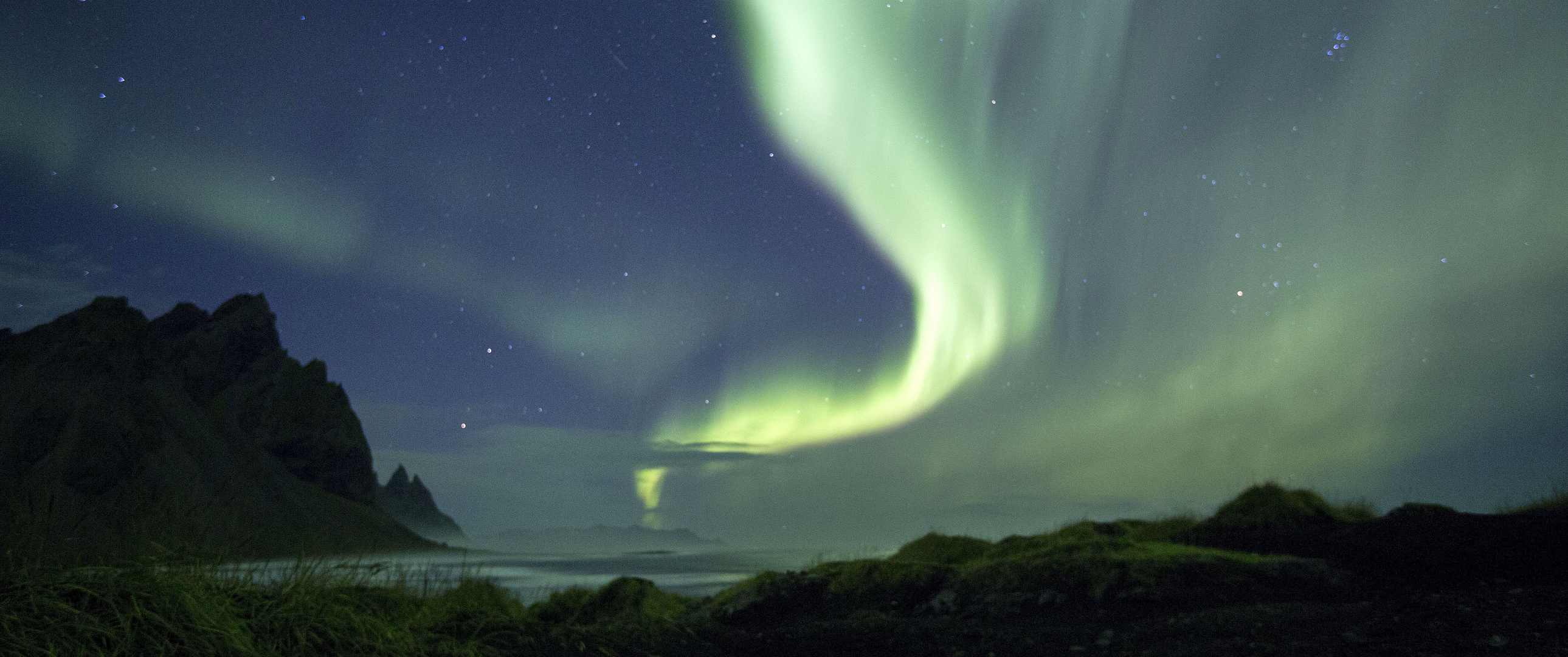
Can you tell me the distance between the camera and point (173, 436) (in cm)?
12325

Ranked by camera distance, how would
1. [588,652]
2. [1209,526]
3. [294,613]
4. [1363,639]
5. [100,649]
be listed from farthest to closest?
[1209,526] < [1363,639] < [588,652] < [294,613] < [100,649]

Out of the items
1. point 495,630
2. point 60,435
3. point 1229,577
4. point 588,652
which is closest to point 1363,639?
point 1229,577

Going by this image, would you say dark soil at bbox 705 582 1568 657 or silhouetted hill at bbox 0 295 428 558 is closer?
silhouetted hill at bbox 0 295 428 558

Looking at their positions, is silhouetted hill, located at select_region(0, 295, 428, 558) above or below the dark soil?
above

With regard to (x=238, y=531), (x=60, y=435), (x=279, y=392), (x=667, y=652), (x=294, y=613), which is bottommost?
(x=667, y=652)

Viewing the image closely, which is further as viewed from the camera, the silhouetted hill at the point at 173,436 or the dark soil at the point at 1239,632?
the dark soil at the point at 1239,632

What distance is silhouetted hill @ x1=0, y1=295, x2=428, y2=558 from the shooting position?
5.55m

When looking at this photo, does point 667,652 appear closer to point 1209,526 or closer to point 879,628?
point 879,628

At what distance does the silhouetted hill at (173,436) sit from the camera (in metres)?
5.55

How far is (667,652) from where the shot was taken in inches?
299

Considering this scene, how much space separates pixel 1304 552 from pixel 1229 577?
4.64m

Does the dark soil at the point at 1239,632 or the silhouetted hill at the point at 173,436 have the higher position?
the silhouetted hill at the point at 173,436

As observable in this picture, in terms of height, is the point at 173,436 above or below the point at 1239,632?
above

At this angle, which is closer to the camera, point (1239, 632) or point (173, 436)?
point (1239, 632)
